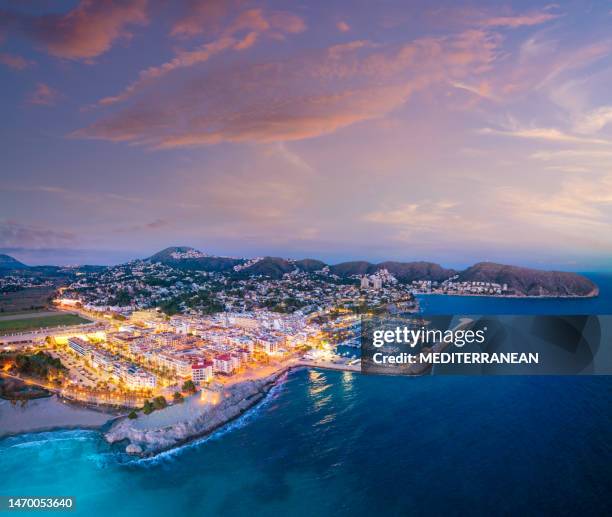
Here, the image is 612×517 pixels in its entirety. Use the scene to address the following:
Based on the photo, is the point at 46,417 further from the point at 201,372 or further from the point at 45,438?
the point at 201,372

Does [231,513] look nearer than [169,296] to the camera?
Yes

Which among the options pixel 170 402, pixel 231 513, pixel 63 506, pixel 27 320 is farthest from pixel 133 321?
pixel 231 513

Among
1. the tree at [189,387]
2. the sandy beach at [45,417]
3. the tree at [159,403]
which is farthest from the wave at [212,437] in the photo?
the sandy beach at [45,417]

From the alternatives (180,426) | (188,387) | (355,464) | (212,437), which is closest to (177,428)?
(180,426)

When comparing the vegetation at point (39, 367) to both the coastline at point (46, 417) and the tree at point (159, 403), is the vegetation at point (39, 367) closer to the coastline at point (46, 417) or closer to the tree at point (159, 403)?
the coastline at point (46, 417)

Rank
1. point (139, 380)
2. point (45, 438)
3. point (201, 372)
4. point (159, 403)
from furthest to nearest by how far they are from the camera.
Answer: point (201, 372) → point (139, 380) → point (159, 403) → point (45, 438)

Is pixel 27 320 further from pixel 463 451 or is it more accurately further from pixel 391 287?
pixel 391 287

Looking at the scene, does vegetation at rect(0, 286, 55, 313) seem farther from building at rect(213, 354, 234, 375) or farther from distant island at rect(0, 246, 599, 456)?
building at rect(213, 354, 234, 375)
